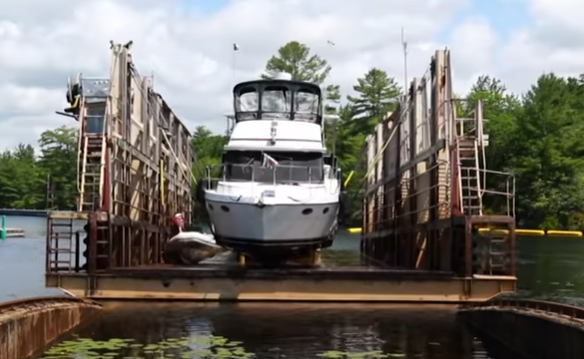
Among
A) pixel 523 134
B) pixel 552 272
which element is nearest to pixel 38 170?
pixel 523 134

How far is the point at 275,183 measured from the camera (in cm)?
2161

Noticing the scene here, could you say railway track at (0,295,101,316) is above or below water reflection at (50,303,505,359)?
→ above

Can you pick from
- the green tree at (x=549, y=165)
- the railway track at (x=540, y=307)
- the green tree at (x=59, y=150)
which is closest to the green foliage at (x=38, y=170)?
the green tree at (x=59, y=150)

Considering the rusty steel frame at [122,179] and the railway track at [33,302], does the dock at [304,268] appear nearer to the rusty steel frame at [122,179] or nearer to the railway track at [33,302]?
the rusty steel frame at [122,179]

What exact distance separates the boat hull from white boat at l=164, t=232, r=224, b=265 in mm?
4146

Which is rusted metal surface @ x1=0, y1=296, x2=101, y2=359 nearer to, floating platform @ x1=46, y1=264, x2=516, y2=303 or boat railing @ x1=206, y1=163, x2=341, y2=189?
floating platform @ x1=46, y1=264, x2=516, y2=303

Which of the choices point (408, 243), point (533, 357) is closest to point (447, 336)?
point (533, 357)

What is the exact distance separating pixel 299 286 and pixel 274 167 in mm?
3727

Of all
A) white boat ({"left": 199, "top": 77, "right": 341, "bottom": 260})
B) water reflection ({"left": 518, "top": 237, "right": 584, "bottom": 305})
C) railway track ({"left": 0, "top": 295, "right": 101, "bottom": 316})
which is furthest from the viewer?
water reflection ({"left": 518, "top": 237, "right": 584, "bottom": 305})

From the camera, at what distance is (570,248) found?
177 feet

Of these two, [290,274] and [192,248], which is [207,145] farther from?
[290,274]

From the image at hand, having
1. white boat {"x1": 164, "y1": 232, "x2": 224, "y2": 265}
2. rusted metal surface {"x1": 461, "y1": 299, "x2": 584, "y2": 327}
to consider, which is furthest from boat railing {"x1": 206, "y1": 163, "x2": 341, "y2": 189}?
rusted metal surface {"x1": 461, "y1": 299, "x2": 584, "y2": 327}

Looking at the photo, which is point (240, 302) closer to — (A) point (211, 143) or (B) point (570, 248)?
(B) point (570, 248)

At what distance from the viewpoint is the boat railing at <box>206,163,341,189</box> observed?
72.7ft
